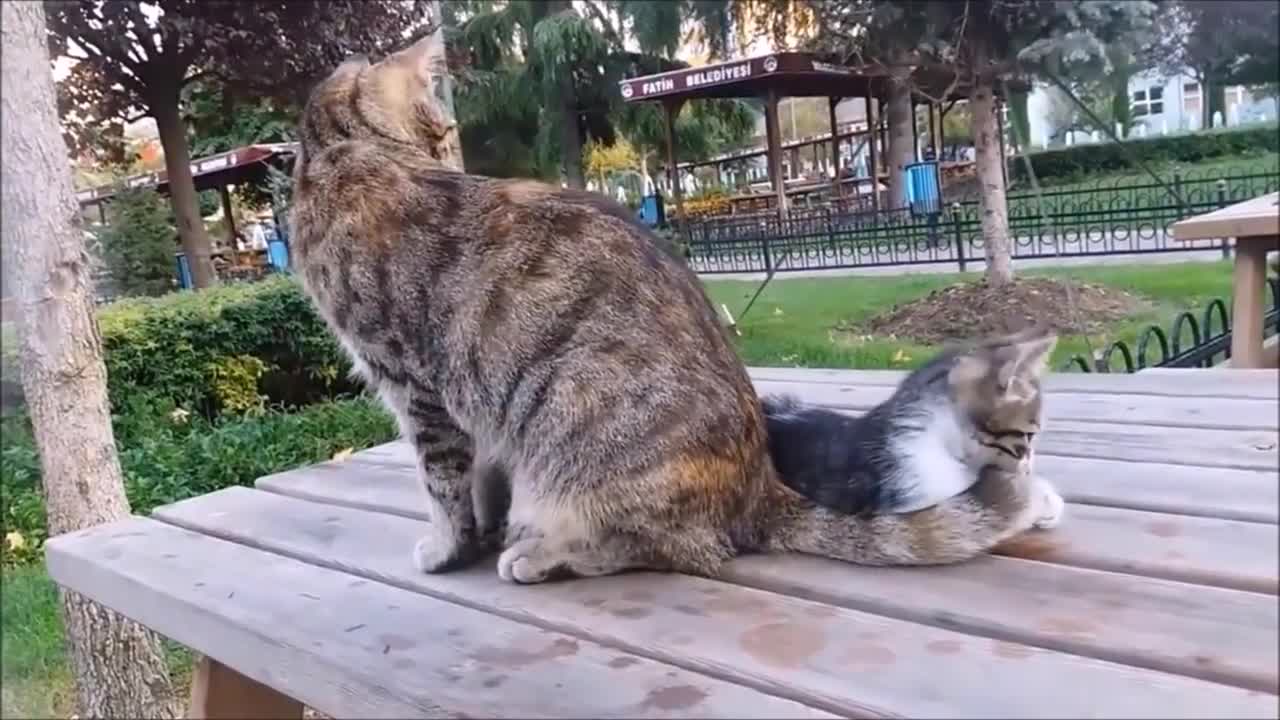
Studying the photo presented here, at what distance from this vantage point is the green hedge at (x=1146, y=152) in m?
0.63

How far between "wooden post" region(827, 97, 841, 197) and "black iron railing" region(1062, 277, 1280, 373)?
0.25 meters

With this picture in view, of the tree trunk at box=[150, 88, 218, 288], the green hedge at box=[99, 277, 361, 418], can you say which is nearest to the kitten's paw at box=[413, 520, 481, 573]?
the tree trunk at box=[150, 88, 218, 288]

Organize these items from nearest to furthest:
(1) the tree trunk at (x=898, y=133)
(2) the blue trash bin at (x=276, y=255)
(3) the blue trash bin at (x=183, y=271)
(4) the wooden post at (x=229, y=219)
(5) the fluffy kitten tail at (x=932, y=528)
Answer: (1) the tree trunk at (x=898, y=133) → (5) the fluffy kitten tail at (x=932, y=528) → (2) the blue trash bin at (x=276, y=255) → (4) the wooden post at (x=229, y=219) → (3) the blue trash bin at (x=183, y=271)

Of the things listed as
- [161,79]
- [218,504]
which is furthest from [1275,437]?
[161,79]

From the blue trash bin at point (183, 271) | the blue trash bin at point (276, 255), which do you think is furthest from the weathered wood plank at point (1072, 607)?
the blue trash bin at point (183, 271)

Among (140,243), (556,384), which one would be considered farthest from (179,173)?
(556,384)

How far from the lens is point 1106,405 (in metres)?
1.19

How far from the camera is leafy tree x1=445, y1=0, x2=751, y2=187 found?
1.17 m

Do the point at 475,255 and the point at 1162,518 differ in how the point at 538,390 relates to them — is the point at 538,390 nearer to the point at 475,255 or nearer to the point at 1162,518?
the point at 475,255

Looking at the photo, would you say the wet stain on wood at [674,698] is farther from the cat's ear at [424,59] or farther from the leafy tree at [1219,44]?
the cat's ear at [424,59]

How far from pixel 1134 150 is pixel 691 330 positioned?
457 millimetres

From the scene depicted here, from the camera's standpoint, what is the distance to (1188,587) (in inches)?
30.7

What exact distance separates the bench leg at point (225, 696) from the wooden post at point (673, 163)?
755 mm

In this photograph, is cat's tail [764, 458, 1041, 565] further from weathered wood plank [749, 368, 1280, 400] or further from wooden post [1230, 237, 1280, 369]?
wooden post [1230, 237, 1280, 369]
